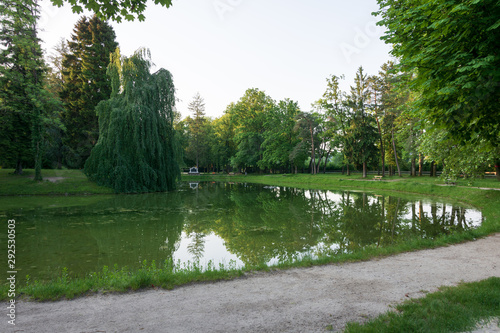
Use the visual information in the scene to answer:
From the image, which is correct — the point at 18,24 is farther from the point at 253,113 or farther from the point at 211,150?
the point at 211,150

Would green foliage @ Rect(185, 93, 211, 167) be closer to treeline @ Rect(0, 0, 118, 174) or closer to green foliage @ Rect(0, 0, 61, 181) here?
treeline @ Rect(0, 0, 118, 174)

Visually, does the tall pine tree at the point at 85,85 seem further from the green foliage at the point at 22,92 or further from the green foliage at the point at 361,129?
the green foliage at the point at 361,129

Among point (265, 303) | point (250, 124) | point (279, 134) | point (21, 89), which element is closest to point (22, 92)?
point (21, 89)

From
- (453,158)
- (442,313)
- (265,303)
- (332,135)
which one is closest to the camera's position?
(442,313)

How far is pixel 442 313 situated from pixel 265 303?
2282 mm

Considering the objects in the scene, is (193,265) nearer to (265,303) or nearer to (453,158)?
(265,303)

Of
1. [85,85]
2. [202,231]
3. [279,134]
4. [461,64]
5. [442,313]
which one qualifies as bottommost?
[202,231]

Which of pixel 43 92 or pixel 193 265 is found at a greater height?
pixel 43 92

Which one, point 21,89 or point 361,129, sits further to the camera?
point 361,129

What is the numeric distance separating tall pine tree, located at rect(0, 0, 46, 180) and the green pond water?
9541 millimetres

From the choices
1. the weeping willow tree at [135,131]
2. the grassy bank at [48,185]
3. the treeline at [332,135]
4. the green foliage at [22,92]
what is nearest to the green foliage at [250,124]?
the treeline at [332,135]

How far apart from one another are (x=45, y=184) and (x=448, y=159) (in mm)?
28971

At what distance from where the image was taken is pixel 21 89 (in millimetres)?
22969

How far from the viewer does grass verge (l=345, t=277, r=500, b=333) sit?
3.11m
